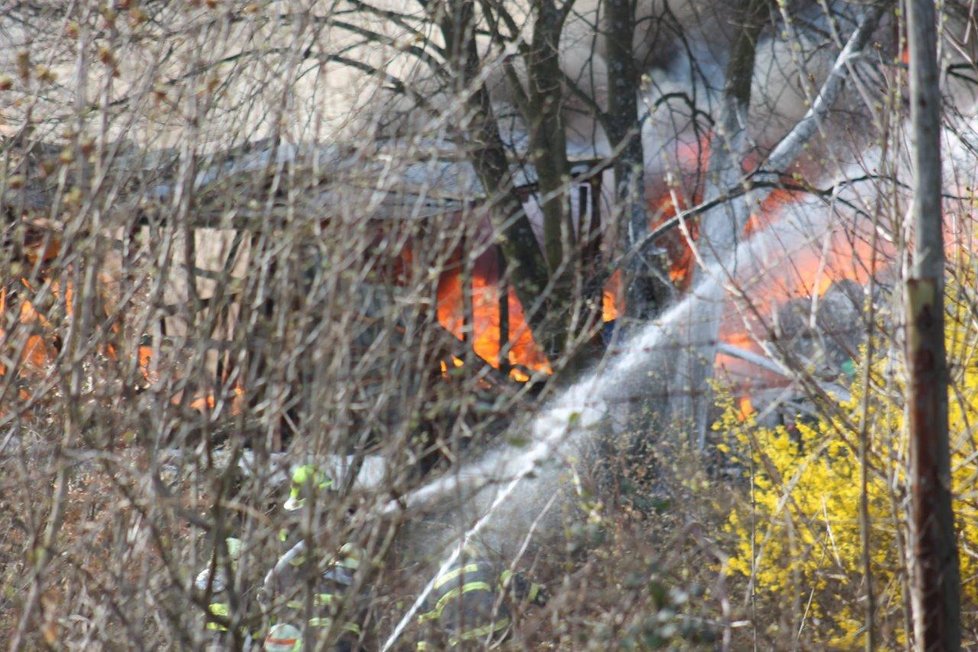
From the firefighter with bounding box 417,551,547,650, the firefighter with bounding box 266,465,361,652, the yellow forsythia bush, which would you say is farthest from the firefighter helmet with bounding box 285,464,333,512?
the yellow forsythia bush

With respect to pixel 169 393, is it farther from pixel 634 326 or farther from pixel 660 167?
pixel 660 167

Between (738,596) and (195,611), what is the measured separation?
4.31 m

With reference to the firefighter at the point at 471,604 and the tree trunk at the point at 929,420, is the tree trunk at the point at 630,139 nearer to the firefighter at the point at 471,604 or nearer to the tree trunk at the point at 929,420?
the firefighter at the point at 471,604

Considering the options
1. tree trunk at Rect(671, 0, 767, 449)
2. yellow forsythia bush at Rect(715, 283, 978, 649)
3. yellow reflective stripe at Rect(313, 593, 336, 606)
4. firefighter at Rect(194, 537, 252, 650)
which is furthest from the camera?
tree trunk at Rect(671, 0, 767, 449)

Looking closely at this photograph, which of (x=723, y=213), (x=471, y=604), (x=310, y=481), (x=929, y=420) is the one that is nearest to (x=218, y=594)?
(x=310, y=481)

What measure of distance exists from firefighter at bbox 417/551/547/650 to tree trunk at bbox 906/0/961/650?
102 centimetres

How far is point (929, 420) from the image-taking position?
9.80 feet

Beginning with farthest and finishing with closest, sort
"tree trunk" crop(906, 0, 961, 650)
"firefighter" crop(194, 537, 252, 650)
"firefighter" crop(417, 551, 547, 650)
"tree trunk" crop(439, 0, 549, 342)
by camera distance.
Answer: "tree trunk" crop(439, 0, 549, 342), "firefighter" crop(417, 551, 547, 650), "tree trunk" crop(906, 0, 961, 650), "firefighter" crop(194, 537, 252, 650)

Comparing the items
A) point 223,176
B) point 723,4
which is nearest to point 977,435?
point 223,176

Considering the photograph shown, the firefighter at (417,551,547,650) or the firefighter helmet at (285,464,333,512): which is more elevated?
the firefighter helmet at (285,464,333,512)

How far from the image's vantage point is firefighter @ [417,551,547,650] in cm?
321

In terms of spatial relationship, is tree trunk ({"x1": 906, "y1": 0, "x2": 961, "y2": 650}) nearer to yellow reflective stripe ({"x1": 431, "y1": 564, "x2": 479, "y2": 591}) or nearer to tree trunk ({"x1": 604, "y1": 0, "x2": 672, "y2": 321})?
yellow reflective stripe ({"x1": 431, "y1": 564, "x2": 479, "y2": 591})

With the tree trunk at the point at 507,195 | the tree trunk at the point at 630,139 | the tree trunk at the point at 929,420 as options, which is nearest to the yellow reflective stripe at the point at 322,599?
the tree trunk at the point at 929,420

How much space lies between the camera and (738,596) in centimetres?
687
